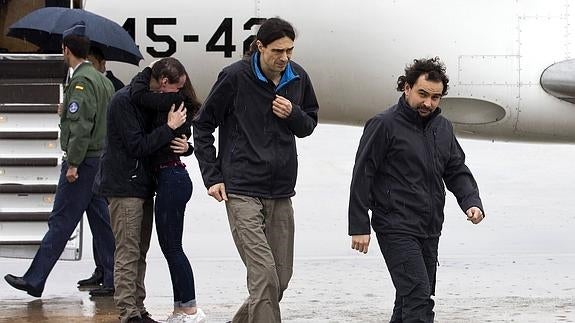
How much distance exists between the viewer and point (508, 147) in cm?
2448

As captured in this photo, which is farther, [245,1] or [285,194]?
[245,1]

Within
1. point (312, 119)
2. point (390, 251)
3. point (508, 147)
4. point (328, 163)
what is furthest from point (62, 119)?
point (508, 147)

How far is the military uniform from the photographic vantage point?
870cm

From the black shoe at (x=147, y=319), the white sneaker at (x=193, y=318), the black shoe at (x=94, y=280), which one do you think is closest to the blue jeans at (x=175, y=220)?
the white sneaker at (x=193, y=318)

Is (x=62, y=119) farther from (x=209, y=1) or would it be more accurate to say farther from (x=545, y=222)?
(x=545, y=222)

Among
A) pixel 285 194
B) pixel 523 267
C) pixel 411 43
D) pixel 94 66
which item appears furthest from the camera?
pixel 411 43

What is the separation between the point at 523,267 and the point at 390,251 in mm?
4295

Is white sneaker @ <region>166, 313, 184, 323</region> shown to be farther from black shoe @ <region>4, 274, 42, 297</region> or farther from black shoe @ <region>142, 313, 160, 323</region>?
black shoe @ <region>4, 274, 42, 297</region>

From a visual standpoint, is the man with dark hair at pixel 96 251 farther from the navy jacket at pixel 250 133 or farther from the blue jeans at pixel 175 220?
the navy jacket at pixel 250 133

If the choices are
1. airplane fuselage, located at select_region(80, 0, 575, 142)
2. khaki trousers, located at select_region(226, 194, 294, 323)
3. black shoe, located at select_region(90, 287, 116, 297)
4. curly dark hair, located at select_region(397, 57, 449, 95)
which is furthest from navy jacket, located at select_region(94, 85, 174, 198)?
airplane fuselage, located at select_region(80, 0, 575, 142)

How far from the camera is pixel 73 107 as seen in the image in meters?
8.70

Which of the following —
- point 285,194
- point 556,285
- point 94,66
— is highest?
point 94,66

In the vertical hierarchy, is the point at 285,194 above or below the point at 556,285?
above

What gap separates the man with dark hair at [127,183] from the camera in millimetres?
7816
